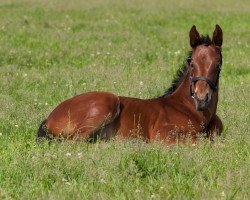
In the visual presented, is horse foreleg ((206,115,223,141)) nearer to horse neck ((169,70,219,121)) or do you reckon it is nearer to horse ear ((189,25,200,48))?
horse neck ((169,70,219,121))

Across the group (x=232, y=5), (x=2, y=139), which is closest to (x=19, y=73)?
(x=2, y=139)

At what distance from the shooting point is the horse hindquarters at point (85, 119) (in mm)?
9094

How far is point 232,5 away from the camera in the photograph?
119 ft

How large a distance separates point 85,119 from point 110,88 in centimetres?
482

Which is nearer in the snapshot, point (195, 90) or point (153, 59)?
point (195, 90)

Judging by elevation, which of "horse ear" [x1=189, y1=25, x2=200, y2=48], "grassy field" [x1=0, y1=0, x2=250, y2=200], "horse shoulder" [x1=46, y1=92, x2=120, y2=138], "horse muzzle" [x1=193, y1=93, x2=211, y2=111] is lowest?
"grassy field" [x1=0, y1=0, x2=250, y2=200]

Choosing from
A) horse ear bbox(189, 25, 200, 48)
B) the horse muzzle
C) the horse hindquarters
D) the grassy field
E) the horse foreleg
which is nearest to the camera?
the grassy field

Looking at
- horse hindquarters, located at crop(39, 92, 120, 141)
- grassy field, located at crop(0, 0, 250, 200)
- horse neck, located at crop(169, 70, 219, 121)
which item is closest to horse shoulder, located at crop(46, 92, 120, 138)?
horse hindquarters, located at crop(39, 92, 120, 141)

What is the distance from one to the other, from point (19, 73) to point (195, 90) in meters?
7.28

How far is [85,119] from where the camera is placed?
9.16 meters

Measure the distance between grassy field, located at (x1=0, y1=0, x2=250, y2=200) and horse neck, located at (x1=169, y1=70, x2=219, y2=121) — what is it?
1.51 ft

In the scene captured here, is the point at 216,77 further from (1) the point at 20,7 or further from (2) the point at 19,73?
(1) the point at 20,7

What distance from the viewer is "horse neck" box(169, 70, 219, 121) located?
9.60m

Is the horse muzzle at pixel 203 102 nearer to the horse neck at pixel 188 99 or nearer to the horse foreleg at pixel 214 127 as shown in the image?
the horse neck at pixel 188 99
